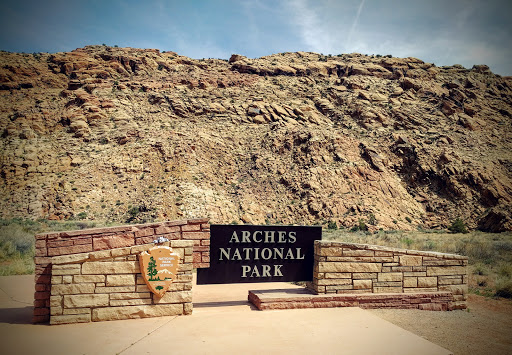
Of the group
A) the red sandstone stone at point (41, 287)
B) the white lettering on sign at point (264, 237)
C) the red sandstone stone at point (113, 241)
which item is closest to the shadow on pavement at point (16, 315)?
the red sandstone stone at point (41, 287)

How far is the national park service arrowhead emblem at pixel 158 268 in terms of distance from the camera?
273 inches

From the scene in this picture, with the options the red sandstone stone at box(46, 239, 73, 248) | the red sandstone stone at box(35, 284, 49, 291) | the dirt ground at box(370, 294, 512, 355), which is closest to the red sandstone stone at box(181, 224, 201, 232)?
the red sandstone stone at box(46, 239, 73, 248)

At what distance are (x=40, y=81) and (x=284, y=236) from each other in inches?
1850

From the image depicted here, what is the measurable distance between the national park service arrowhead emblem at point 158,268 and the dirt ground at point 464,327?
188 inches

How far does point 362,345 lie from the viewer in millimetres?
5871

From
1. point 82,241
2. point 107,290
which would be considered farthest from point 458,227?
point 82,241

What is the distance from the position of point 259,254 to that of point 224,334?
2312 mm

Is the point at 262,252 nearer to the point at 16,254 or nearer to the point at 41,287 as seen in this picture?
the point at 41,287

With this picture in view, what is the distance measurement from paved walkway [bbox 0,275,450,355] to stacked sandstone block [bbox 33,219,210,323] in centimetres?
62

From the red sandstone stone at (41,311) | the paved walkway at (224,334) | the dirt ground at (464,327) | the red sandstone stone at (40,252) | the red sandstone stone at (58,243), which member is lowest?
the dirt ground at (464,327)

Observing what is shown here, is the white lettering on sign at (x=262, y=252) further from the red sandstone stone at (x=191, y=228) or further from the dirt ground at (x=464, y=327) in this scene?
the dirt ground at (x=464, y=327)

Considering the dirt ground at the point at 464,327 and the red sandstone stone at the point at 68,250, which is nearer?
the dirt ground at the point at 464,327

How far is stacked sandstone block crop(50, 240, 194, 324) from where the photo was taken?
6539 mm

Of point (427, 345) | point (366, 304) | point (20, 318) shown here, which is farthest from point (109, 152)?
point (427, 345)
